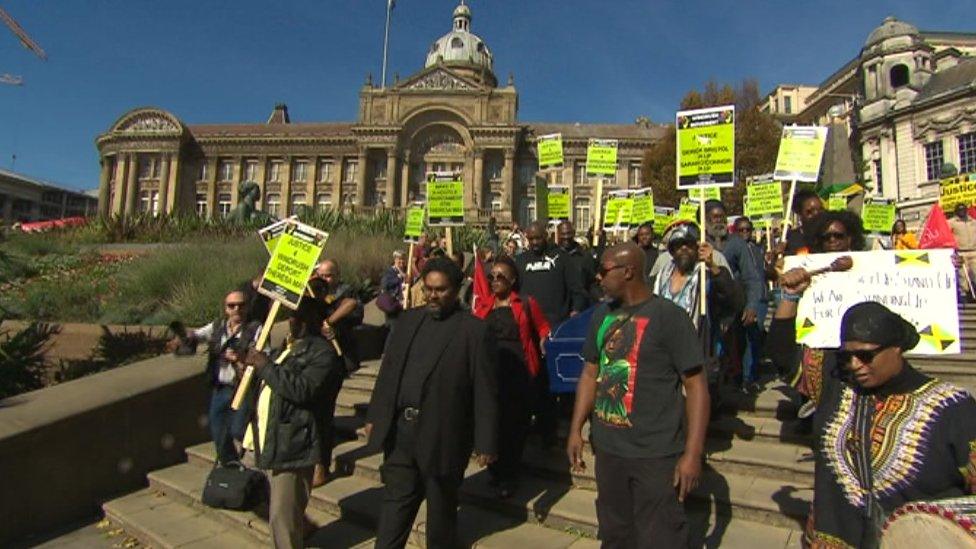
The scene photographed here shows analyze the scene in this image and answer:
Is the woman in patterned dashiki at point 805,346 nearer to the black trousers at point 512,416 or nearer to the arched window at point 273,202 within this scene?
the black trousers at point 512,416

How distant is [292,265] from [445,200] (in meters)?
4.68

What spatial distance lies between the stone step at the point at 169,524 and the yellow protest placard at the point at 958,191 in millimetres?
10794

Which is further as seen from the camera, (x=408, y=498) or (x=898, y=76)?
(x=898, y=76)

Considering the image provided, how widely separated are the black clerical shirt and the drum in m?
2.32

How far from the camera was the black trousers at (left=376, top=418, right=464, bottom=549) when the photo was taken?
130 inches

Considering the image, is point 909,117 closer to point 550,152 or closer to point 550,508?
point 550,152

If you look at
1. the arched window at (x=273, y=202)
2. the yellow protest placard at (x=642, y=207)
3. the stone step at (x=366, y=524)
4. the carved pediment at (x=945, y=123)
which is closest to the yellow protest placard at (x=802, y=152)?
the yellow protest placard at (x=642, y=207)

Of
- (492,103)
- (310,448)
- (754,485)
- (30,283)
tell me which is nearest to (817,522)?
(754,485)

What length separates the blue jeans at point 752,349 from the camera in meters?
6.24

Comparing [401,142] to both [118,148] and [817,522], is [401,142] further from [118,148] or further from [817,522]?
[817,522]

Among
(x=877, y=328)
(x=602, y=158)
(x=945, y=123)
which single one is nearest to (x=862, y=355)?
(x=877, y=328)

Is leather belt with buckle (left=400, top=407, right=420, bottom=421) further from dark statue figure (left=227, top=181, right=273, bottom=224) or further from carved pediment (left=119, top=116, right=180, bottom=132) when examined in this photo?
carved pediment (left=119, top=116, right=180, bottom=132)

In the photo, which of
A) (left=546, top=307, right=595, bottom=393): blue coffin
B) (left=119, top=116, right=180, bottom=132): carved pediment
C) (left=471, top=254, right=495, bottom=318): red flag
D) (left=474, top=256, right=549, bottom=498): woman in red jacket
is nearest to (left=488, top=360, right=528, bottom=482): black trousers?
(left=474, top=256, right=549, bottom=498): woman in red jacket

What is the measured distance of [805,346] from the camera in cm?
324
